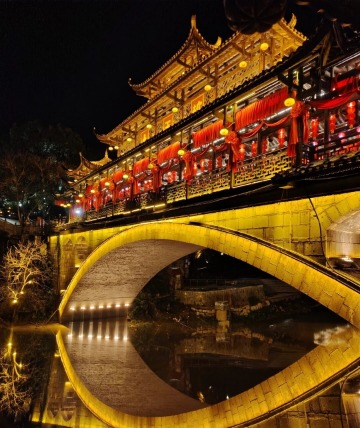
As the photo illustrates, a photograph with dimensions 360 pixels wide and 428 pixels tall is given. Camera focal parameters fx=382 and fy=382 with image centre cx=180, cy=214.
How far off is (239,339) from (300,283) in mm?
10745

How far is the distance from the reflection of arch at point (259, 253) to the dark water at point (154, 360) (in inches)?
147

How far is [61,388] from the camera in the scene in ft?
37.2

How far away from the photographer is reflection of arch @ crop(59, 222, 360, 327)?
788 cm

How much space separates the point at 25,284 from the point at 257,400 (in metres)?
16.7

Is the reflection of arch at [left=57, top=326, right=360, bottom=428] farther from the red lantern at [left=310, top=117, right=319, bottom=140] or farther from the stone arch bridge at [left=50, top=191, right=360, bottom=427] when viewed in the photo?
the red lantern at [left=310, top=117, right=319, bottom=140]

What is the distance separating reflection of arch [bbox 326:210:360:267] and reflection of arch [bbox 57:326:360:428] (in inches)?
116

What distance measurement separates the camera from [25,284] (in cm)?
2183

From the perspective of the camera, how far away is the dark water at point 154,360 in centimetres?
1007

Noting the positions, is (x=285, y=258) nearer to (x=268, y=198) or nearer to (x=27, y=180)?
(x=268, y=198)

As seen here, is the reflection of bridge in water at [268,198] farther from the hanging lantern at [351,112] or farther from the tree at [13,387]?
the tree at [13,387]

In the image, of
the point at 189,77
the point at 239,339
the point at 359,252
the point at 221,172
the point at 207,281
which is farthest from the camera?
the point at 207,281

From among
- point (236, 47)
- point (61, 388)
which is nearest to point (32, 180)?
point (236, 47)

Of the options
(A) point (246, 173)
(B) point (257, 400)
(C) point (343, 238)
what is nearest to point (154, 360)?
(B) point (257, 400)

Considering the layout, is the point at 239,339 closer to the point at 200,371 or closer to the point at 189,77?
the point at 200,371
